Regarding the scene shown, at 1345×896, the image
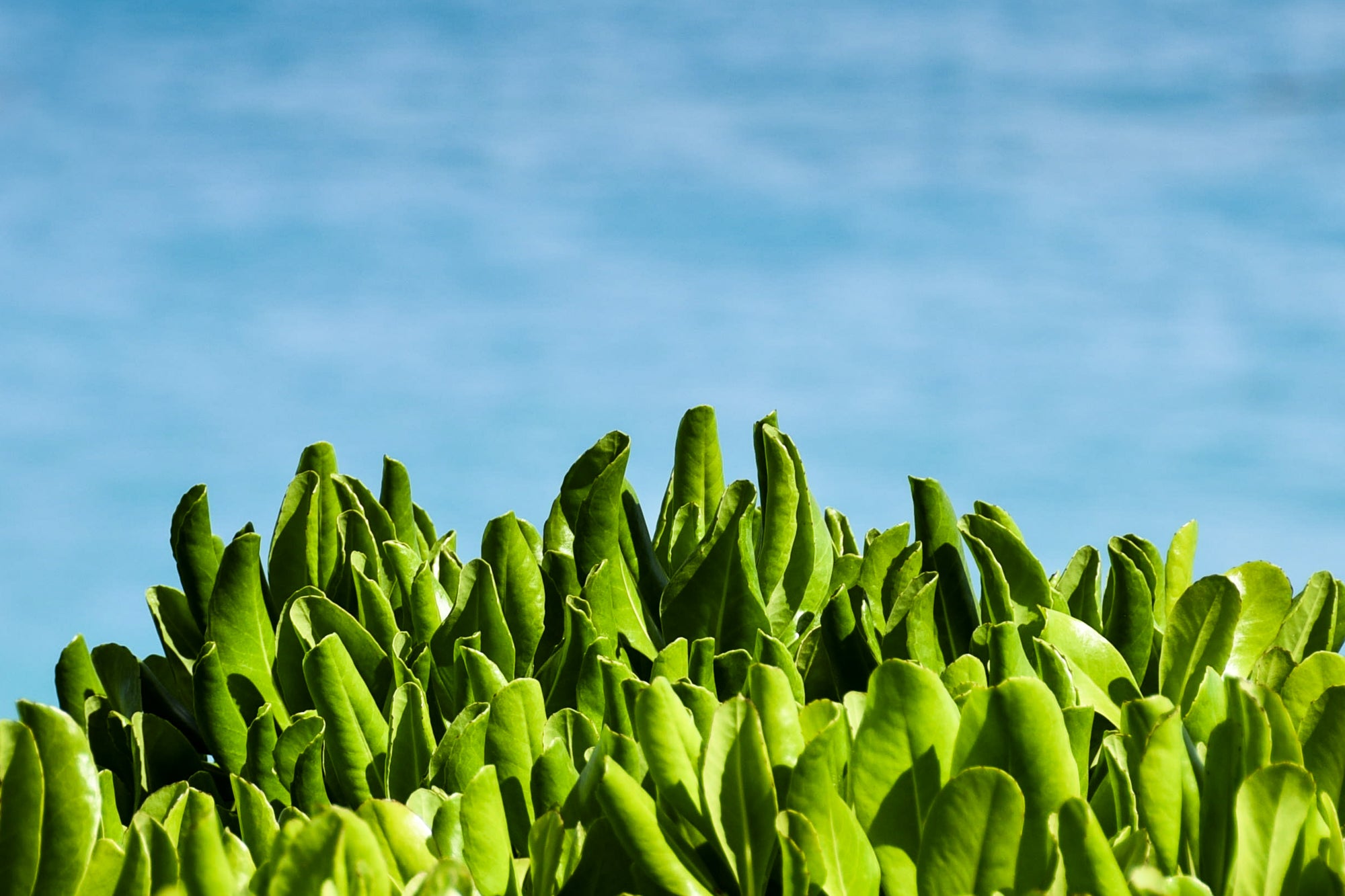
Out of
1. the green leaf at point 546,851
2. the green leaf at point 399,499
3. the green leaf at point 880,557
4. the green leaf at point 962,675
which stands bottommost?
the green leaf at point 546,851

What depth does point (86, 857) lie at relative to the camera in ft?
5.72

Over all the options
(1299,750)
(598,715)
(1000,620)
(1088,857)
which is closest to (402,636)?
(598,715)

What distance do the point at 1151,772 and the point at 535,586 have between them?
134 centimetres

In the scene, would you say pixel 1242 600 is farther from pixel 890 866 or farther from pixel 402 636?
pixel 402 636

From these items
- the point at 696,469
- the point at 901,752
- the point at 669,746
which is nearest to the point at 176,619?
the point at 696,469

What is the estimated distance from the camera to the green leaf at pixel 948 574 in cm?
255

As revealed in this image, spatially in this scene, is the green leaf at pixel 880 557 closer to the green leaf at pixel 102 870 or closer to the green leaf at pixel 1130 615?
the green leaf at pixel 1130 615

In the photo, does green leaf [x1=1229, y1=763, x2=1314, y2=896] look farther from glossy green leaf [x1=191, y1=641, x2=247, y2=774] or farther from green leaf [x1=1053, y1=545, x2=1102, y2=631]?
glossy green leaf [x1=191, y1=641, x2=247, y2=774]

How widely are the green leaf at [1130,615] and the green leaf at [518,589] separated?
1.19 m

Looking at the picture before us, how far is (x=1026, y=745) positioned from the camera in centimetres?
175

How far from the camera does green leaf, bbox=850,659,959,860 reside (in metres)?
1.74

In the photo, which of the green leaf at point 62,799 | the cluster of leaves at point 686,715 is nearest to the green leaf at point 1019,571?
the cluster of leaves at point 686,715

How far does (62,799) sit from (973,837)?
1.21 metres

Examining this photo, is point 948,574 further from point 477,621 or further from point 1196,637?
point 477,621
